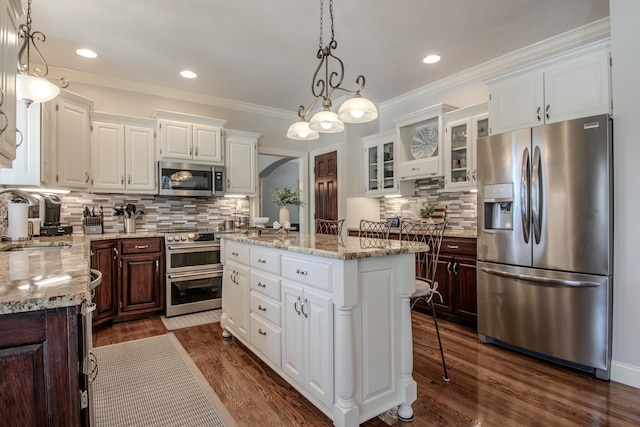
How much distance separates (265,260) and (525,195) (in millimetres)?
1993

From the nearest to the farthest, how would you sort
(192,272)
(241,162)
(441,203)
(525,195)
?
(525,195) < (192,272) < (441,203) < (241,162)

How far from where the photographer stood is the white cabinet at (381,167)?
14.7 feet

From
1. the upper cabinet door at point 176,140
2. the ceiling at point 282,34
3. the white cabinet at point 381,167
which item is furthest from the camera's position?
the white cabinet at point 381,167

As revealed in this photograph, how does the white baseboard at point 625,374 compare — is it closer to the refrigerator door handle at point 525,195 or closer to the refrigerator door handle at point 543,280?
the refrigerator door handle at point 543,280

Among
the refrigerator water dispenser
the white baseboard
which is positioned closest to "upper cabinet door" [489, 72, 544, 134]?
the refrigerator water dispenser

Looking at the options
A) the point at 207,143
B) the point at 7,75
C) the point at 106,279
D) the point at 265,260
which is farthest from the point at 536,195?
the point at 106,279

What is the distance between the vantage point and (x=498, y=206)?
110 inches

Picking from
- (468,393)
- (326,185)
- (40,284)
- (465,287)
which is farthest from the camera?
(326,185)

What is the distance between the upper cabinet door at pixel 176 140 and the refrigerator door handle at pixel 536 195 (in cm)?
360

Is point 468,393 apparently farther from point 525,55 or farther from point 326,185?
point 326,185

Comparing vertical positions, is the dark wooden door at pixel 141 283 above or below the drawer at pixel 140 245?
below

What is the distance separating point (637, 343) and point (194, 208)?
4522 mm

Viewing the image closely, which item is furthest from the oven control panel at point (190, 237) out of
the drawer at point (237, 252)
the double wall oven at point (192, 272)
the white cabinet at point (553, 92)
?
the white cabinet at point (553, 92)

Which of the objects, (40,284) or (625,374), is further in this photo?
(625,374)
